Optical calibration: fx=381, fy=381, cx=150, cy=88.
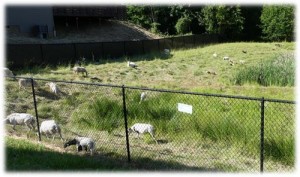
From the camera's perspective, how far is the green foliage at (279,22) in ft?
117

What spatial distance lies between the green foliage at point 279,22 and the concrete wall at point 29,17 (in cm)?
2159

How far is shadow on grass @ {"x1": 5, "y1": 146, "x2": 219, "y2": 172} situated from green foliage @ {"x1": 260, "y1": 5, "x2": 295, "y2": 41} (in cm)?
3249

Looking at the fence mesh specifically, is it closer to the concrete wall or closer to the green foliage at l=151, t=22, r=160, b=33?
the concrete wall

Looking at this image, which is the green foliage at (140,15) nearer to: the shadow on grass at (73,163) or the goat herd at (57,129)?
the goat herd at (57,129)

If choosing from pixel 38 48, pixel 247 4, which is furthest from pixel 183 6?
pixel 38 48

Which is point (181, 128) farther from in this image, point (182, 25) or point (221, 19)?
point (221, 19)

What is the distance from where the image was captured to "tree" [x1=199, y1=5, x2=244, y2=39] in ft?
120

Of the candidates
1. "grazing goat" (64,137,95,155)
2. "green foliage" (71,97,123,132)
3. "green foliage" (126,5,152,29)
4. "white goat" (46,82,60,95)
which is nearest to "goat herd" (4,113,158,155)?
"grazing goat" (64,137,95,155)

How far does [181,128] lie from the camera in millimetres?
8070

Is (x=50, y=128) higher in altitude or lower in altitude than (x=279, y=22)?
higher

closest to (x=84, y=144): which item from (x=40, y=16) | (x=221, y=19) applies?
(x=40, y=16)

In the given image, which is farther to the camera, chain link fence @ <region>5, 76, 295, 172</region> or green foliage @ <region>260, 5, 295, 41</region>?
green foliage @ <region>260, 5, 295, 41</region>

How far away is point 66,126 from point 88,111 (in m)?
0.67

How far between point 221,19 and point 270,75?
2462 cm
